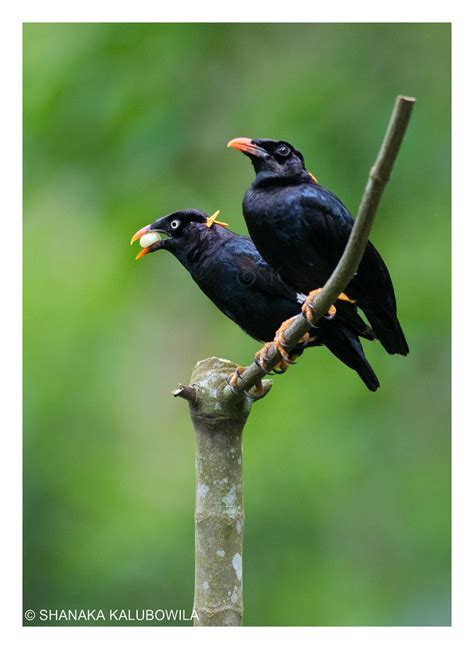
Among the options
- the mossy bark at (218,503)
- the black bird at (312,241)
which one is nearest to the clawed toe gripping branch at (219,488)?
the mossy bark at (218,503)

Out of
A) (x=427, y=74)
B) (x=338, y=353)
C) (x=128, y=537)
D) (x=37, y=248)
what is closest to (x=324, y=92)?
(x=427, y=74)

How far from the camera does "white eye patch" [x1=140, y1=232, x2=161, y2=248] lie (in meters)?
4.38

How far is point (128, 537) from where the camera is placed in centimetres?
637

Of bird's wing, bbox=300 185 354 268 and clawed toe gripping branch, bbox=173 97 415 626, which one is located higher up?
bird's wing, bbox=300 185 354 268

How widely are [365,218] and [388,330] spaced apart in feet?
3.66

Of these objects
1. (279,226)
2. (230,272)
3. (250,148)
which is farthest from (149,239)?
(279,226)

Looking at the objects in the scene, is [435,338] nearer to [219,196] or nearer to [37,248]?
[219,196]

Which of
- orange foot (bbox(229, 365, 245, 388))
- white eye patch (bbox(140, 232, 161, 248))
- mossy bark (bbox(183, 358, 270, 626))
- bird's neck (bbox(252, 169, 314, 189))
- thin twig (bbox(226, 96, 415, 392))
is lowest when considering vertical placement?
mossy bark (bbox(183, 358, 270, 626))

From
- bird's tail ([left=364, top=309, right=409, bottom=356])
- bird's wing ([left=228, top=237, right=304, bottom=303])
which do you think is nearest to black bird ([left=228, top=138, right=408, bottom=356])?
bird's tail ([left=364, top=309, right=409, bottom=356])

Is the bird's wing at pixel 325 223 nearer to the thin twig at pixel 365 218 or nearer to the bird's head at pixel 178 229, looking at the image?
the thin twig at pixel 365 218

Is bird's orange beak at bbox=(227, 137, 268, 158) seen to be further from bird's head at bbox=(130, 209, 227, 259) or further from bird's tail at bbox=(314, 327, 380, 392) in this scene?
bird's tail at bbox=(314, 327, 380, 392)

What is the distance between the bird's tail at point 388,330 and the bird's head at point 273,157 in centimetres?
63

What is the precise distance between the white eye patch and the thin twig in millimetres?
1087

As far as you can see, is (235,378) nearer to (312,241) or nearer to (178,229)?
(312,241)
